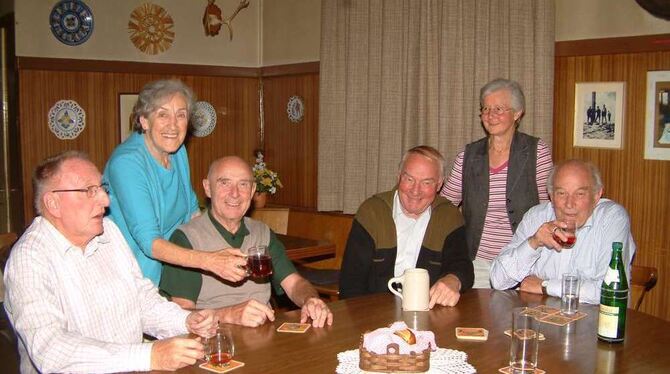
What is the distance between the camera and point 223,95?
22.8ft

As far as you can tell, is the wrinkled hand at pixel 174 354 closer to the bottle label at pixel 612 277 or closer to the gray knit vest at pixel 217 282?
the gray knit vest at pixel 217 282

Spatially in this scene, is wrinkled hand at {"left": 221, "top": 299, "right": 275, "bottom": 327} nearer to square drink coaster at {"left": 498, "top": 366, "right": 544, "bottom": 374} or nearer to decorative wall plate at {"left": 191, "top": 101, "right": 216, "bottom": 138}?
square drink coaster at {"left": 498, "top": 366, "right": 544, "bottom": 374}

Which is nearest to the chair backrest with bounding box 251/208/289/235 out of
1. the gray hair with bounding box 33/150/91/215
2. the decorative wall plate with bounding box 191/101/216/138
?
the decorative wall plate with bounding box 191/101/216/138

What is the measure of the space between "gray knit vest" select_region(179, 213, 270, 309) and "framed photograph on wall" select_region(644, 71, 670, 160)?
8.28 feet

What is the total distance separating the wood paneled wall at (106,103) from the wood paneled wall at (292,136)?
21cm

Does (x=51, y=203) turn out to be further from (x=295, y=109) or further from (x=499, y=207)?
(x=295, y=109)

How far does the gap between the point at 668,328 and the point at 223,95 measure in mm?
5116

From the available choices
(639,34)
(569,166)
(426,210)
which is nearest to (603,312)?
(569,166)

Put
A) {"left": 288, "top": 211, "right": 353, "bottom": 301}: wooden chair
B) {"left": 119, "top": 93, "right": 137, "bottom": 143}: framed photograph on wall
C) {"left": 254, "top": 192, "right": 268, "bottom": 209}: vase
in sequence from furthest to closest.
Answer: {"left": 119, "top": 93, "right": 137, "bottom": 143}: framed photograph on wall → {"left": 254, "top": 192, "right": 268, "bottom": 209}: vase → {"left": 288, "top": 211, "right": 353, "bottom": 301}: wooden chair

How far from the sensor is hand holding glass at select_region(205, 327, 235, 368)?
7.20 ft

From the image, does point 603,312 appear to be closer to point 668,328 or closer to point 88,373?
point 668,328

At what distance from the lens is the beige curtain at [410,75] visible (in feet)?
15.4

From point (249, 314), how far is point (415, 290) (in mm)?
672

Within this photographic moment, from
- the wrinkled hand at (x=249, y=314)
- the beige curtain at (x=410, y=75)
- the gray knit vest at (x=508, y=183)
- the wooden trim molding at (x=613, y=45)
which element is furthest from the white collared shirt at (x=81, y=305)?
the wooden trim molding at (x=613, y=45)
